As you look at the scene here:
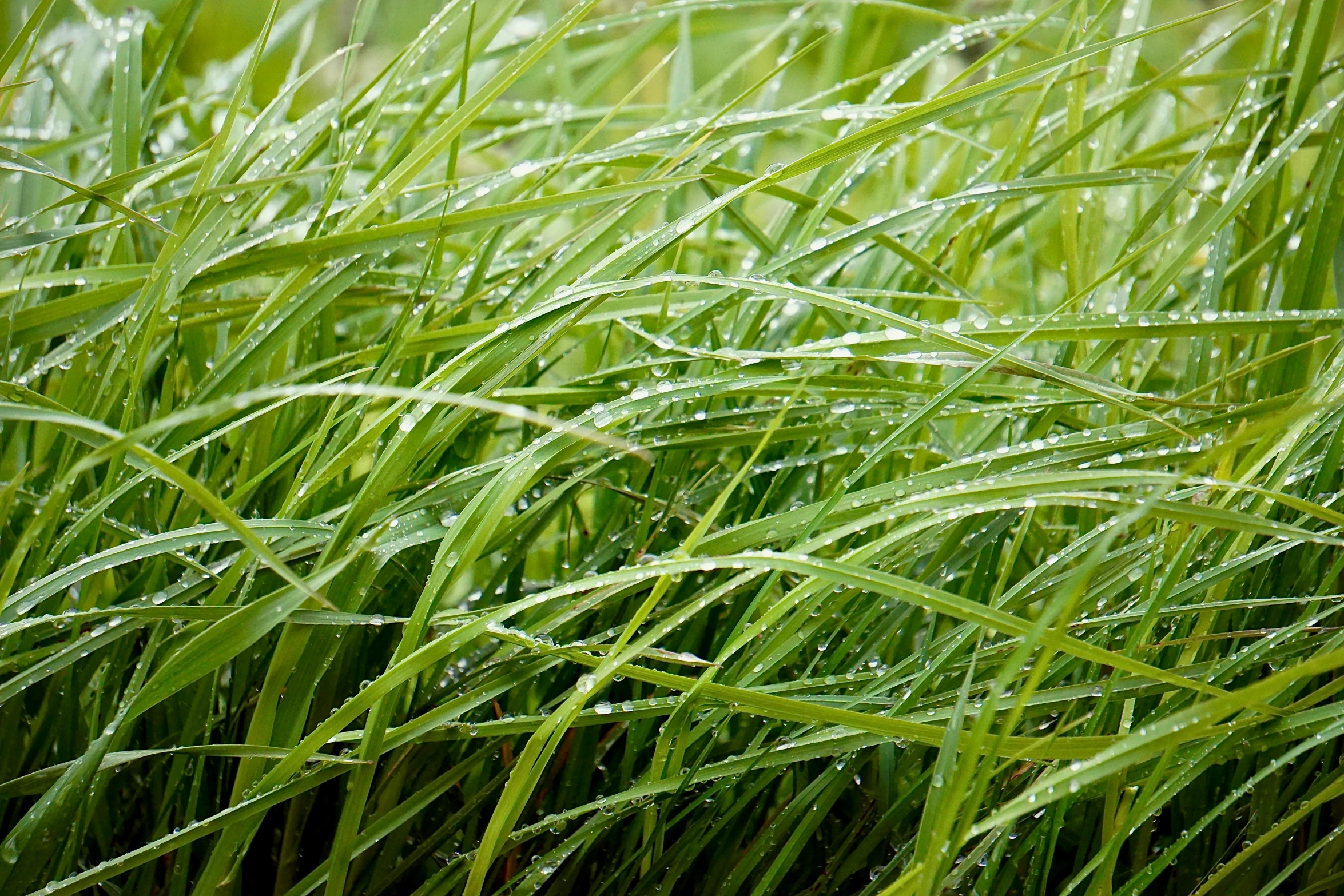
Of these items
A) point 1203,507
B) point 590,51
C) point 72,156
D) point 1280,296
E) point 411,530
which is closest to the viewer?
point 1203,507

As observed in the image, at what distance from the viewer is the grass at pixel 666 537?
56cm

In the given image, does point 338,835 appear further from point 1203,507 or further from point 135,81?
point 135,81

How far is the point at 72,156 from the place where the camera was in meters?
1.15

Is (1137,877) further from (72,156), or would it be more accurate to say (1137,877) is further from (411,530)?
(72,156)

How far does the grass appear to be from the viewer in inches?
22.1

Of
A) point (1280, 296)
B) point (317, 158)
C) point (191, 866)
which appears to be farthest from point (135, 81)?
point (1280, 296)

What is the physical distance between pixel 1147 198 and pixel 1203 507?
780 mm

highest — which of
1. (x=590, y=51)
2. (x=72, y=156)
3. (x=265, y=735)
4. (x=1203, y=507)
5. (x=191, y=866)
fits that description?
(x=590, y=51)

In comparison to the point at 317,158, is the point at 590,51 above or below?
above

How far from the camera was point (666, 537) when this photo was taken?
806 millimetres

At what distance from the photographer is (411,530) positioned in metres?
0.67

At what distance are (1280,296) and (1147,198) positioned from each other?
402 mm

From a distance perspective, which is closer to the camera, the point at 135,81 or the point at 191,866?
the point at 191,866

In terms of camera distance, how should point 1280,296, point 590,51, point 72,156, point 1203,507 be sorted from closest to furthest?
1. point 1203,507
2. point 1280,296
3. point 72,156
4. point 590,51
